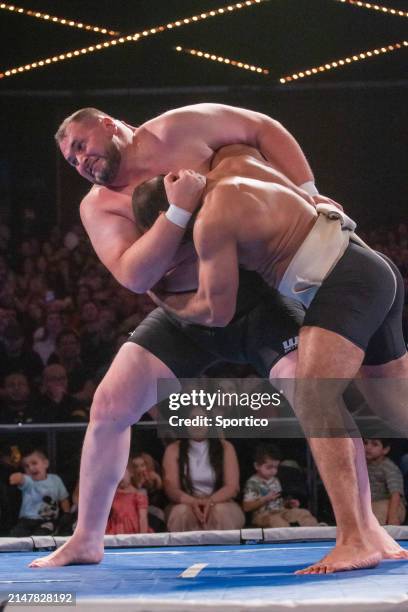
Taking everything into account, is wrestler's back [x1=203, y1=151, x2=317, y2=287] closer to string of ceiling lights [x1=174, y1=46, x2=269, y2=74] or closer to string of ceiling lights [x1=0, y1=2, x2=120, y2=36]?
string of ceiling lights [x1=0, y1=2, x2=120, y2=36]

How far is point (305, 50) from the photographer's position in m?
5.66

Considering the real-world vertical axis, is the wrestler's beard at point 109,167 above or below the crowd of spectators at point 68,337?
above

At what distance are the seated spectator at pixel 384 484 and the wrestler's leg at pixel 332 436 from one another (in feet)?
5.63

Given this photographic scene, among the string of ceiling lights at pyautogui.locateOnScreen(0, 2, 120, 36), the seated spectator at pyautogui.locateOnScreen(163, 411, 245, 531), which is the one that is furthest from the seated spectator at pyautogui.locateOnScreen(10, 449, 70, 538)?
the string of ceiling lights at pyautogui.locateOnScreen(0, 2, 120, 36)

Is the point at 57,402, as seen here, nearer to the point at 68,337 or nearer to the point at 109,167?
the point at 68,337

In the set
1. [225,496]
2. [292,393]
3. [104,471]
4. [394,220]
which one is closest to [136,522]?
[225,496]

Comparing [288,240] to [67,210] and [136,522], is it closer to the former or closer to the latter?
[136,522]

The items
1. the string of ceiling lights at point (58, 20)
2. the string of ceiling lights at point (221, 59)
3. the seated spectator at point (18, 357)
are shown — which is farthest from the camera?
the string of ceiling lights at point (221, 59)

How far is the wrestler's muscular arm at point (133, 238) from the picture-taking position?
2229 mm

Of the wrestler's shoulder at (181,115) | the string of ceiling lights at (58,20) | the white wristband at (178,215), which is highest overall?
the string of ceiling lights at (58,20)

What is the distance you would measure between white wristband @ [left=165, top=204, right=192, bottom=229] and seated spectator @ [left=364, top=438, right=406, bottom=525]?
189 cm

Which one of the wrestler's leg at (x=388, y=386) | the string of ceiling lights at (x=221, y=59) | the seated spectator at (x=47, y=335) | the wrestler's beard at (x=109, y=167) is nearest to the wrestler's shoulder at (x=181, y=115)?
the wrestler's beard at (x=109, y=167)

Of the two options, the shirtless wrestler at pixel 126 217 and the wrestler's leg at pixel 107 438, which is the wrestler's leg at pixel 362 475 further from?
the wrestler's leg at pixel 107 438

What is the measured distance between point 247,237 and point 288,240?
11cm
